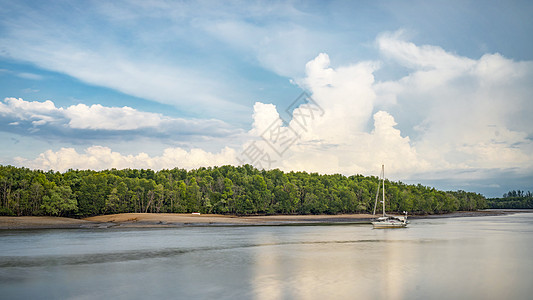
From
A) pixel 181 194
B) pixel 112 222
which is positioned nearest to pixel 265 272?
pixel 112 222

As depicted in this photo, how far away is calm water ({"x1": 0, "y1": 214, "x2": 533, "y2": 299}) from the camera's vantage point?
2586cm

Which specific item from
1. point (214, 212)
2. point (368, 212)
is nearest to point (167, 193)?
point (214, 212)

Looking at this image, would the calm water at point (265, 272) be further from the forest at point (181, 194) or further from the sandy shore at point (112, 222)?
the forest at point (181, 194)

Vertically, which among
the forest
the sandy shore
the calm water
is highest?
the forest

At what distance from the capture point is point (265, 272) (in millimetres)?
32781

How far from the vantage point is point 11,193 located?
345ft

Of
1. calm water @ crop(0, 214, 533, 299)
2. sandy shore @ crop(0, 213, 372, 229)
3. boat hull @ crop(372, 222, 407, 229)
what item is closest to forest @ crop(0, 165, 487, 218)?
sandy shore @ crop(0, 213, 372, 229)

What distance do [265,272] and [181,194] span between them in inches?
3981

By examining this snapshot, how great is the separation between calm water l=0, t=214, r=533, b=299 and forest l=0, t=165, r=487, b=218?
61639 mm

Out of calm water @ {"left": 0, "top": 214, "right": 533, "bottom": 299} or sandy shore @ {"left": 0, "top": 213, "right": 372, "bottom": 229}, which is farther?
sandy shore @ {"left": 0, "top": 213, "right": 372, "bottom": 229}

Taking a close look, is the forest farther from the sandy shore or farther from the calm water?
the calm water

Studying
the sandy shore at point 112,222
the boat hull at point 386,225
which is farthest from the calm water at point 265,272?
the sandy shore at point 112,222

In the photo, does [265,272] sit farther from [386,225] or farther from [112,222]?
[112,222]

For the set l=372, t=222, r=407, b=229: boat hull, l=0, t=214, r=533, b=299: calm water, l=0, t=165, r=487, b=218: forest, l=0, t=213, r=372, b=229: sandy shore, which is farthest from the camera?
l=0, t=165, r=487, b=218: forest
